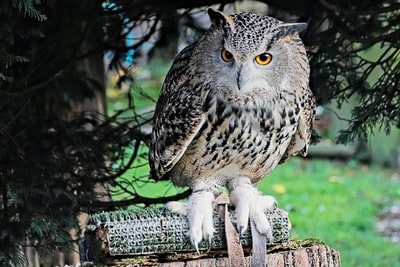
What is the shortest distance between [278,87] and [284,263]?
26.2 inches

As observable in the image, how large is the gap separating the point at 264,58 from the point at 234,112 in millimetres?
236

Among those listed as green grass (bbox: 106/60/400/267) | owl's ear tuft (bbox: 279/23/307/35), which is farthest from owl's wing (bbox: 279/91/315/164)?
green grass (bbox: 106/60/400/267)

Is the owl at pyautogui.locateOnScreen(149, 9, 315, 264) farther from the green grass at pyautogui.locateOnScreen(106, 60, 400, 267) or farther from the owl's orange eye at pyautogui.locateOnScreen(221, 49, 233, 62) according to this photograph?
the green grass at pyautogui.locateOnScreen(106, 60, 400, 267)

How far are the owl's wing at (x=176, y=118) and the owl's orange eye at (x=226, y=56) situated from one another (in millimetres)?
185

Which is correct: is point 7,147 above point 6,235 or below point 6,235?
above

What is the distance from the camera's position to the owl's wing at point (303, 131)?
311 cm

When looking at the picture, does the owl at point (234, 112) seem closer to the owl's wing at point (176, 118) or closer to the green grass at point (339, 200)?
the owl's wing at point (176, 118)

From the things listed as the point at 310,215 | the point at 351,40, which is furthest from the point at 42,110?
the point at 310,215

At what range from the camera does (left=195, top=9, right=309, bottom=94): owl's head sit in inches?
109

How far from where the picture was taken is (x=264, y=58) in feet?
9.26

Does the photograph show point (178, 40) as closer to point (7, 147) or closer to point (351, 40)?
point (351, 40)

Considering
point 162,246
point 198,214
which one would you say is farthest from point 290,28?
point 162,246

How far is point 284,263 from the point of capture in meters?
2.62

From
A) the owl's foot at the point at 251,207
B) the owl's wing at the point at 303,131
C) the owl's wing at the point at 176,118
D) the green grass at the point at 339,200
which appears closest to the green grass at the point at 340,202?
the green grass at the point at 339,200
